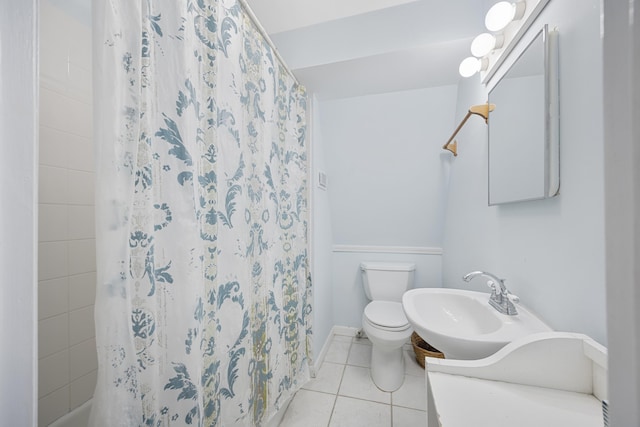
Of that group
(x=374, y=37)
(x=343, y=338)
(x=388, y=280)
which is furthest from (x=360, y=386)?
(x=374, y=37)

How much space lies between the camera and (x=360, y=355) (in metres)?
1.88

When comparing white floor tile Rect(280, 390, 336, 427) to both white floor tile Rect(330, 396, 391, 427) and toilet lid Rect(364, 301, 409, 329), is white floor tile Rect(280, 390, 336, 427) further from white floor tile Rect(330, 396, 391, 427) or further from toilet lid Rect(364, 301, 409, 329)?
toilet lid Rect(364, 301, 409, 329)

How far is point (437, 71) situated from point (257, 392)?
1949 mm

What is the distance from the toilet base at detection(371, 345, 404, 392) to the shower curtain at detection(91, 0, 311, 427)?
88 cm

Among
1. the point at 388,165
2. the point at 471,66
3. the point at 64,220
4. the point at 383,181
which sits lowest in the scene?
the point at 64,220

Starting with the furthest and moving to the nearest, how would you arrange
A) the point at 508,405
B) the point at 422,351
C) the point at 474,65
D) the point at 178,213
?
the point at 422,351
the point at 474,65
the point at 178,213
the point at 508,405

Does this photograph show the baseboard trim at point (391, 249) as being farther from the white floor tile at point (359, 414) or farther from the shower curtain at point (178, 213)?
the shower curtain at point (178, 213)

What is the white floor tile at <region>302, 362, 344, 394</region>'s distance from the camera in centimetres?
154

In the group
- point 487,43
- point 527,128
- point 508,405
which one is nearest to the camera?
point 508,405

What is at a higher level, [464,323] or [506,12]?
[506,12]

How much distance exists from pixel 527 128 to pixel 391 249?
1.40m

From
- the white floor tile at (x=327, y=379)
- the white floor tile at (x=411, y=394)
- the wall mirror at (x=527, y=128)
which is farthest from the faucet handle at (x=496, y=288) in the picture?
the white floor tile at (x=327, y=379)

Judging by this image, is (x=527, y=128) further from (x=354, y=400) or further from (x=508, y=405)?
(x=354, y=400)

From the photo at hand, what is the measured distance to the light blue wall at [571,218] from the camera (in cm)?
60
